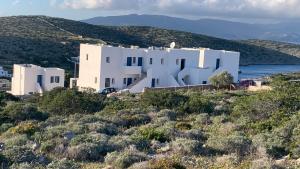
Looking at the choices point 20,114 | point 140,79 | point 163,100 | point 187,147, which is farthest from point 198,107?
point 140,79

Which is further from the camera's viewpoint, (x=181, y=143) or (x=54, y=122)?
(x=54, y=122)

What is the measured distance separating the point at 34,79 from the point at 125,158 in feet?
105

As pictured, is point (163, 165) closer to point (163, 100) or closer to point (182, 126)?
point (182, 126)

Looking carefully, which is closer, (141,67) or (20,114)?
(20,114)

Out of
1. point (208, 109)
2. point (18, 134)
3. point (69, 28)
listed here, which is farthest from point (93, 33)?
point (18, 134)

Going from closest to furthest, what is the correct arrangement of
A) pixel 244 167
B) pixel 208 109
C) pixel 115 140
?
pixel 244 167 < pixel 115 140 < pixel 208 109

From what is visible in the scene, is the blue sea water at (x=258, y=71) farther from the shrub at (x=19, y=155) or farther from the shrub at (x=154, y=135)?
the shrub at (x=19, y=155)

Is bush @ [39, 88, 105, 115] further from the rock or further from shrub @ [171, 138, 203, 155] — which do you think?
shrub @ [171, 138, 203, 155]

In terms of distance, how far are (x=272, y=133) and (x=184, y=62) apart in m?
31.2

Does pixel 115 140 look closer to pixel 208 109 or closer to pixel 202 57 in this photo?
pixel 208 109

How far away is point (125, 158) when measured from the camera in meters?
10.7

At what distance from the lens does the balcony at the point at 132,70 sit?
4188 cm

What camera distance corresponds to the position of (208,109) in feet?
77.9

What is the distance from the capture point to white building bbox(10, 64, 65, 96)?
41.3 m
